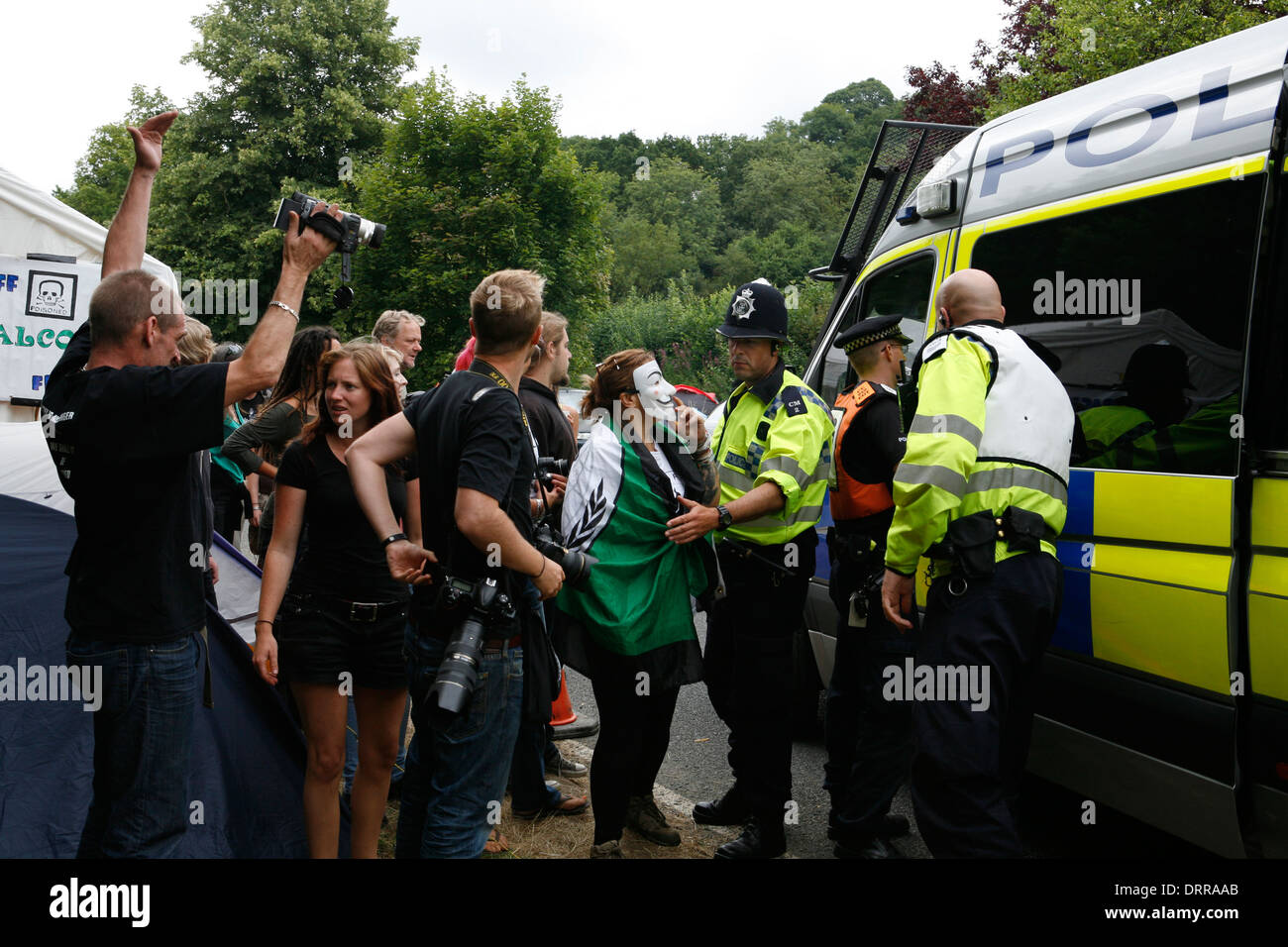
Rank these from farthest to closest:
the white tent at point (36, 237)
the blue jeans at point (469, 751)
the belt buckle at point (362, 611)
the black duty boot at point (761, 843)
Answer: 1. the white tent at point (36, 237)
2. the black duty boot at point (761, 843)
3. the belt buckle at point (362, 611)
4. the blue jeans at point (469, 751)

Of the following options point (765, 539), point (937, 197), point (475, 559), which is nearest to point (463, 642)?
point (475, 559)

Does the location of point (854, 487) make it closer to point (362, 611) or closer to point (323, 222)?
point (362, 611)

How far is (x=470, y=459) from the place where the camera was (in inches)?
100

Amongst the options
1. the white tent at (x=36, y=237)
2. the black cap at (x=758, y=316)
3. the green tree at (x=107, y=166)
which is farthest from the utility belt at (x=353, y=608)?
the green tree at (x=107, y=166)

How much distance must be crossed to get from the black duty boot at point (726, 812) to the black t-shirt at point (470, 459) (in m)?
1.89

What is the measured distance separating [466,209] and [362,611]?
965 inches

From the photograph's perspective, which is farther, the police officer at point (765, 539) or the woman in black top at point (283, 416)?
the woman in black top at point (283, 416)

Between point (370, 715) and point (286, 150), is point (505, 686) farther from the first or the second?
point (286, 150)

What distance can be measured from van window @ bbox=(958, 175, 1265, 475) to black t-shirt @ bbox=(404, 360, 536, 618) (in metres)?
1.82

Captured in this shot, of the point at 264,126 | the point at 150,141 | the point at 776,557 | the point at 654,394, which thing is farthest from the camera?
the point at 264,126

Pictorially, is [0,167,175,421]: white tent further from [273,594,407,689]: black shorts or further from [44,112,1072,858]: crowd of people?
[273,594,407,689]: black shorts

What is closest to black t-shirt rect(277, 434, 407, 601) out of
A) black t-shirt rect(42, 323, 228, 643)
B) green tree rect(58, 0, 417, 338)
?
black t-shirt rect(42, 323, 228, 643)

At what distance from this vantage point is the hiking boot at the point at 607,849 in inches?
145

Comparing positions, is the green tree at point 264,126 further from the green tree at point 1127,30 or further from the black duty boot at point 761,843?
the black duty boot at point 761,843
